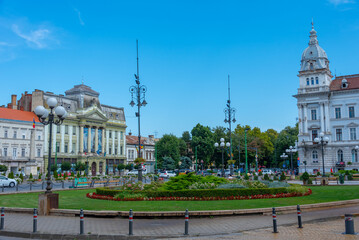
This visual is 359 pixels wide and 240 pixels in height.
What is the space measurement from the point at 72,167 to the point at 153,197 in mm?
61310

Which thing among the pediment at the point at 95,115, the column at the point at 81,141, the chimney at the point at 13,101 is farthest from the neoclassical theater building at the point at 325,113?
the chimney at the point at 13,101

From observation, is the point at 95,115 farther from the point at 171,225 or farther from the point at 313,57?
the point at 171,225

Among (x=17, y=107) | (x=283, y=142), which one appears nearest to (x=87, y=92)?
(x=17, y=107)

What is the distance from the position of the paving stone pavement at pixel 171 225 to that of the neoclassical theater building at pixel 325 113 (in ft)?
173

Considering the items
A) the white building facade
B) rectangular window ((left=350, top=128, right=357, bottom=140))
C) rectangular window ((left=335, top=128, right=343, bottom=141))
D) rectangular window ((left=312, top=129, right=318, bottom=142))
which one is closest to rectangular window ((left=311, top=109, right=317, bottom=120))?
rectangular window ((left=312, top=129, right=318, bottom=142))

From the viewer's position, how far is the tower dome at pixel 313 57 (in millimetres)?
67188

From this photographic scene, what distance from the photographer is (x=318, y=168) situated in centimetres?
6488

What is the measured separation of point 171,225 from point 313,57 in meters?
61.7

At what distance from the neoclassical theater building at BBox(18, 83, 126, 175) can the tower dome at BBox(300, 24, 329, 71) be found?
154ft

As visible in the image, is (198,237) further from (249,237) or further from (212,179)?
(212,179)

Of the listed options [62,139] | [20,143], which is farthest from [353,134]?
[20,143]

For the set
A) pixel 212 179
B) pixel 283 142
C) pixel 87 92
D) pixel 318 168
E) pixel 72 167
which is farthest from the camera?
pixel 283 142

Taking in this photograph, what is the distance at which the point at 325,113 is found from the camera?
216ft

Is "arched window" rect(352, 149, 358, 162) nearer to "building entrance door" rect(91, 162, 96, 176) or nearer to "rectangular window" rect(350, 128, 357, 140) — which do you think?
"rectangular window" rect(350, 128, 357, 140)
